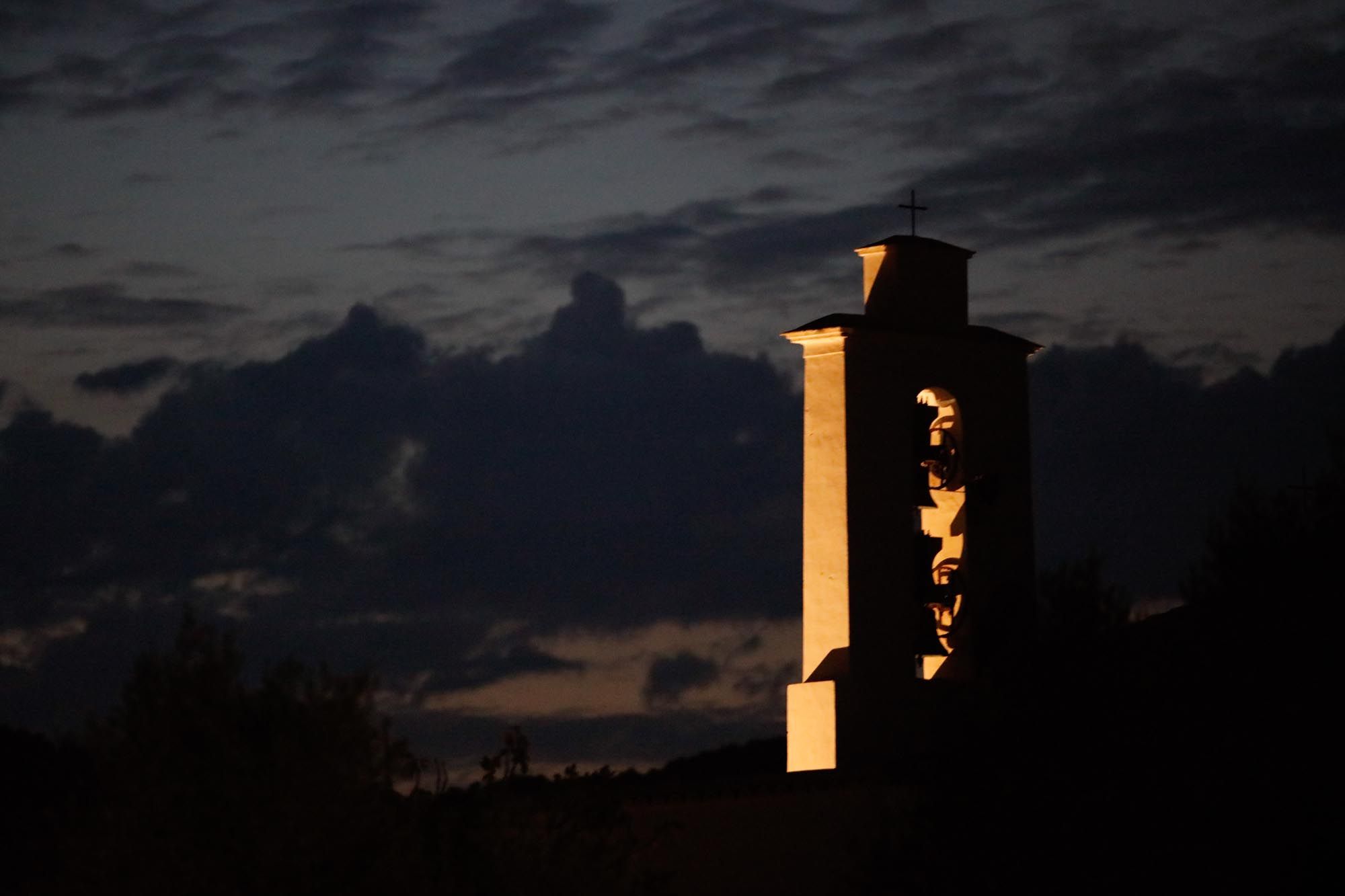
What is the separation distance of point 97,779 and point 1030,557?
32.5 feet

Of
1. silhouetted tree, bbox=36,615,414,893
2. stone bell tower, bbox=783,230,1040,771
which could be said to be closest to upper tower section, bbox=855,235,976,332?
stone bell tower, bbox=783,230,1040,771

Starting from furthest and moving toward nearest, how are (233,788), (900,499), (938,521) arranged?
1. (938,521)
2. (900,499)
3. (233,788)

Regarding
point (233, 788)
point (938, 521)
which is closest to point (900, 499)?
point (938, 521)

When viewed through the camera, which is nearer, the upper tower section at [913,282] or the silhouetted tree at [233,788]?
the silhouetted tree at [233,788]

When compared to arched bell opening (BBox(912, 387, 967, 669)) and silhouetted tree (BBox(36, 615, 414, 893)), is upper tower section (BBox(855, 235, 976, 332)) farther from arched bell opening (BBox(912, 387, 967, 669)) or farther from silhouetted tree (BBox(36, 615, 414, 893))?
silhouetted tree (BBox(36, 615, 414, 893))

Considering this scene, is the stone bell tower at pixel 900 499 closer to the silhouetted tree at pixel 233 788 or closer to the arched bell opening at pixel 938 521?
the arched bell opening at pixel 938 521

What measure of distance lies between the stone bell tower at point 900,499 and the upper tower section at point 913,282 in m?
0.01

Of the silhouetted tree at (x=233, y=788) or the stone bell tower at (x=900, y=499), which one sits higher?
the stone bell tower at (x=900, y=499)

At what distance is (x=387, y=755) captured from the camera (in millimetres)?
15094

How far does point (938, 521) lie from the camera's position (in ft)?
72.0

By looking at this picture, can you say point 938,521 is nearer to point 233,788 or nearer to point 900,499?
point 900,499

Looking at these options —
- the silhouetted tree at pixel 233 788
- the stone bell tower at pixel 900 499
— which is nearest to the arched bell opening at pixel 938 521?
the stone bell tower at pixel 900 499

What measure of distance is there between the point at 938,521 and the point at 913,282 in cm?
226

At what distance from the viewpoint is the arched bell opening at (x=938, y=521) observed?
21547 mm
